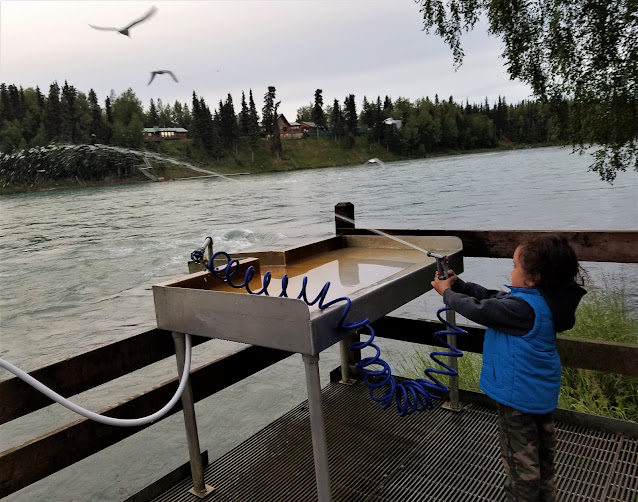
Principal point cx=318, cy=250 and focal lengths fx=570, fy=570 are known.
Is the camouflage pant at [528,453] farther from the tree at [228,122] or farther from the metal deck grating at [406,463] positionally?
the tree at [228,122]

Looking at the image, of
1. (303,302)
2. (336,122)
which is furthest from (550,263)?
(336,122)

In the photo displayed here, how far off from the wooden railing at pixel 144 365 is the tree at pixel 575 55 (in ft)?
17.0

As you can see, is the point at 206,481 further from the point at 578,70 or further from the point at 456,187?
the point at 456,187

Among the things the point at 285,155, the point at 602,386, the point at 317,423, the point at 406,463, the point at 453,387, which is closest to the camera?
the point at 317,423

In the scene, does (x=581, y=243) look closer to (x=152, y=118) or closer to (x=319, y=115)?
(x=152, y=118)

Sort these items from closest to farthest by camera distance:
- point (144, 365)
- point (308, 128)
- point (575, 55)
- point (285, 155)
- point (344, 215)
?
1. point (144, 365)
2. point (344, 215)
3. point (575, 55)
4. point (285, 155)
5. point (308, 128)

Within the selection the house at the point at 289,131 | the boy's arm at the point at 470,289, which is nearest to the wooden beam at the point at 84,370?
the boy's arm at the point at 470,289

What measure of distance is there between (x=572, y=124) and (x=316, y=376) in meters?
7.59

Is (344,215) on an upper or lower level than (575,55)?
lower

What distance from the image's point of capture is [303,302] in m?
2.02

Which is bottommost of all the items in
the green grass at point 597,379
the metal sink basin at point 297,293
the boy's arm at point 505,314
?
the green grass at point 597,379

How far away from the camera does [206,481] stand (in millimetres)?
3182

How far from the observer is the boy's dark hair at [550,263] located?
230 cm

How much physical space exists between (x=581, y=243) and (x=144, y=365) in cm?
250
